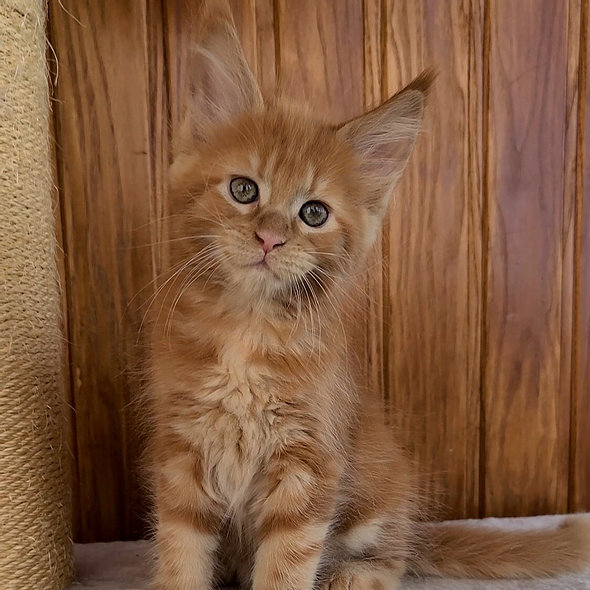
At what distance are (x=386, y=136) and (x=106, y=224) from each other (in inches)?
24.5

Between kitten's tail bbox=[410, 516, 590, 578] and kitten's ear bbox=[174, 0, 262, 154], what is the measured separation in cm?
84

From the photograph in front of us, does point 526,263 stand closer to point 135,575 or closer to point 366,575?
point 366,575

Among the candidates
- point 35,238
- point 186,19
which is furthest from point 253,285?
point 186,19

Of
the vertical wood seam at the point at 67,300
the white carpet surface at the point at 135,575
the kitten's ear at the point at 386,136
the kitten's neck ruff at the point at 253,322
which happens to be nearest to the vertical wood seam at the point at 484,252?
the white carpet surface at the point at 135,575

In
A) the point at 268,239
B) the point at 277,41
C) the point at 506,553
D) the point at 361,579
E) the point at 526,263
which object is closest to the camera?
the point at 268,239

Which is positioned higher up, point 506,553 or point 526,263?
point 526,263

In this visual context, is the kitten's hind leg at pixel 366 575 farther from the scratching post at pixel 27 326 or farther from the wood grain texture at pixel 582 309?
the wood grain texture at pixel 582 309

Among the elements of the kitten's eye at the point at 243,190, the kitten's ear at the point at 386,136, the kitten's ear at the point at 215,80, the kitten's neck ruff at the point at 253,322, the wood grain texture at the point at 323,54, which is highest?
the wood grain texture at the point at 323,54

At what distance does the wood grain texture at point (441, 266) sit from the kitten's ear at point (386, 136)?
31cm

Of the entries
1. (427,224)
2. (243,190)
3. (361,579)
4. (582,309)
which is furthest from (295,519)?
(582,309)

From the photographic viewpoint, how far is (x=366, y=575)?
3.48ft

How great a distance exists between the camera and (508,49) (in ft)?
4.57

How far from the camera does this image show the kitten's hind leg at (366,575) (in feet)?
3.41

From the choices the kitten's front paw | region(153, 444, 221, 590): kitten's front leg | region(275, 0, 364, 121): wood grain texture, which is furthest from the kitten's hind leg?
region(275, 0, 364, 121): wood grain texture
